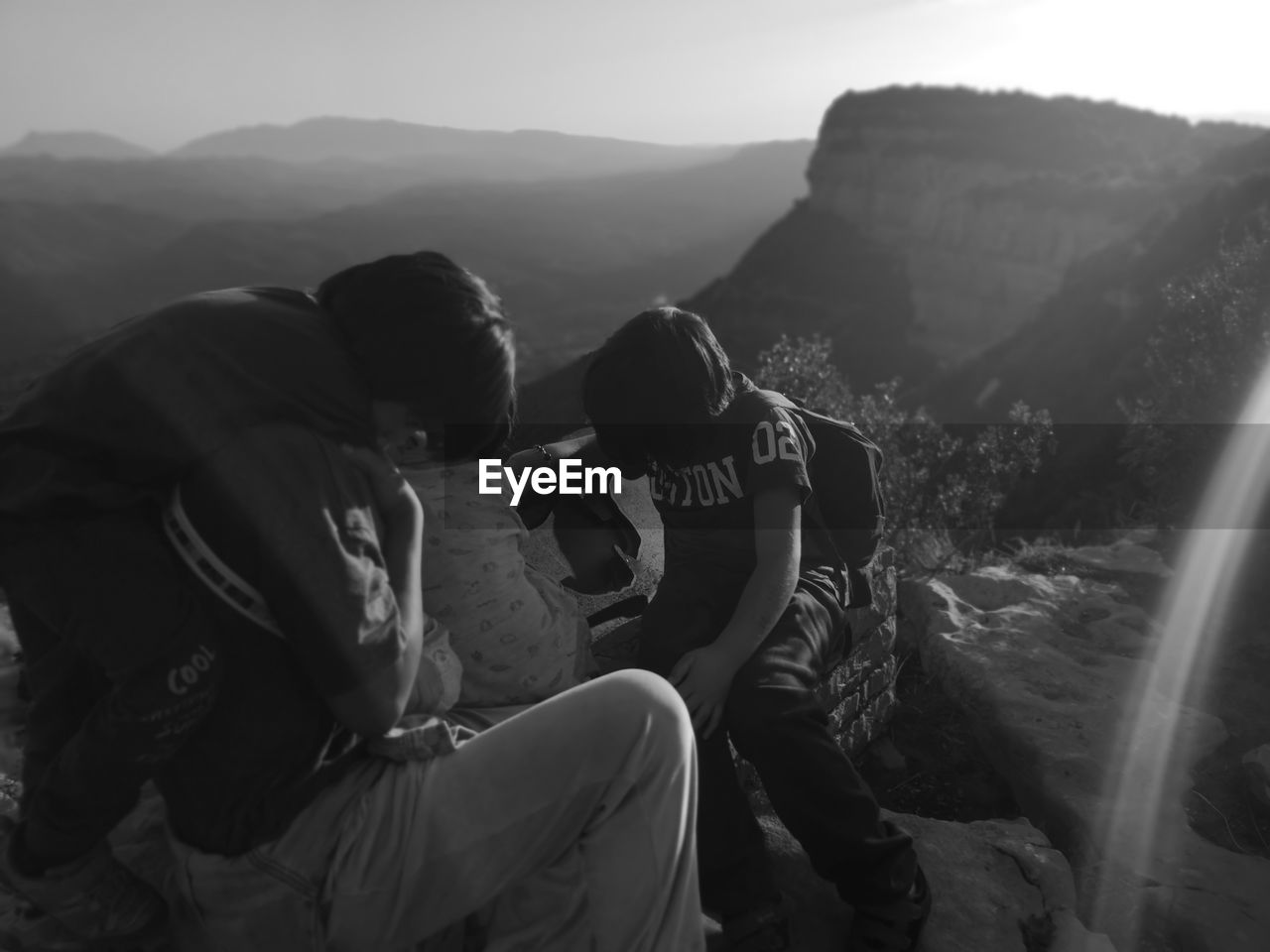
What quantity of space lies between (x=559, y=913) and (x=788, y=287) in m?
→ 52.2

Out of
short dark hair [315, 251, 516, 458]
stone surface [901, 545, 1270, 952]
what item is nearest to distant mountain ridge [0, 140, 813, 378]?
stone surface [901, 545, 1270, 952]

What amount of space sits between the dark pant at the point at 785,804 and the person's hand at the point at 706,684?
0.12ft

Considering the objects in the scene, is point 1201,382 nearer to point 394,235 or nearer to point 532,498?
point 532,498

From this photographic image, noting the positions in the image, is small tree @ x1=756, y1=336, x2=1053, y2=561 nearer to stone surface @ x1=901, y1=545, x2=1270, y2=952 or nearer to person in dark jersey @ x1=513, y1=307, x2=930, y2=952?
stone surface @ x1=901, y1=545, x2=1270, y2=952

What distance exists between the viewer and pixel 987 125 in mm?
47281

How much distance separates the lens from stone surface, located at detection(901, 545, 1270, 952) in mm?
2445

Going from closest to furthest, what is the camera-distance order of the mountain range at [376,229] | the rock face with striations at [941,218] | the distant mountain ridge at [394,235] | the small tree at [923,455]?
the small tree at [923,455] < the rock face with striations at [941,218] < the mountain range at [376,229] < the distant mountain ridge at [394,235]

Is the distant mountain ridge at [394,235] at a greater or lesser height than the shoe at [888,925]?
lesser

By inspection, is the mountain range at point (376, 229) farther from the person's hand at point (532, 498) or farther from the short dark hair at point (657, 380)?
the short dark hair at point (657, 380)

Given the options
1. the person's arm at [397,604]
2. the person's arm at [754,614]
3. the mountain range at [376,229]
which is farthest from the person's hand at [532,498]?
the mountain range at [376,229]

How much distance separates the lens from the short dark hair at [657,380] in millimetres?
2271

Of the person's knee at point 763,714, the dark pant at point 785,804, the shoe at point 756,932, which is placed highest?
the person's knee at point 763,714

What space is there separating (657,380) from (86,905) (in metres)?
1.61

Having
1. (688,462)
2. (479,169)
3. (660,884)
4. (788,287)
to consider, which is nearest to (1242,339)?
(688,462)
